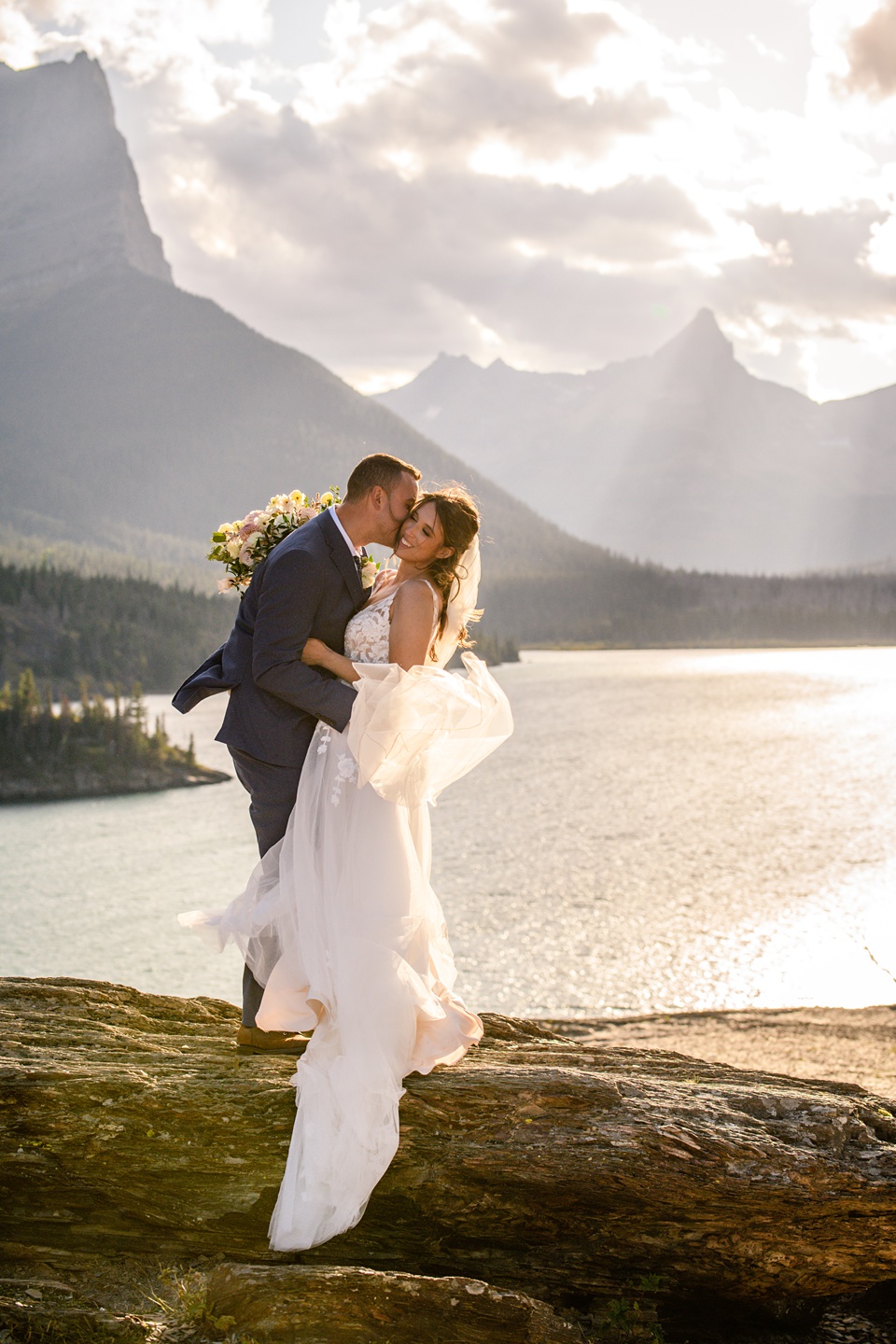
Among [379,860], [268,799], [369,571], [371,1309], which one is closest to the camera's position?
[371,1309]

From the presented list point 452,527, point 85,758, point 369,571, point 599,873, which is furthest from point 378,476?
point 85,758

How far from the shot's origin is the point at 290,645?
508 centimetres

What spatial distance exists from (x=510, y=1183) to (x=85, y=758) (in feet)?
231

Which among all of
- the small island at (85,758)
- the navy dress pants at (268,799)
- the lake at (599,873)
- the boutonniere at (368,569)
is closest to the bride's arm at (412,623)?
the boutonniere at (368,569)

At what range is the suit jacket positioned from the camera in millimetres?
5078

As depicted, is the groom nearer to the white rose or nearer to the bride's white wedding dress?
the bride's white wedding dress

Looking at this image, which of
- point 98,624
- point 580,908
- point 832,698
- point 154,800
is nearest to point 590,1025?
point 580,908

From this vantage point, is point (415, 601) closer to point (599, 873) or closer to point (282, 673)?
point (282, 673)

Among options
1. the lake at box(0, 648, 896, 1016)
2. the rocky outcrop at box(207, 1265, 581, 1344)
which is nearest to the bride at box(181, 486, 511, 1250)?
the rocky outcrop at box(207, 1265, 581, 1344)

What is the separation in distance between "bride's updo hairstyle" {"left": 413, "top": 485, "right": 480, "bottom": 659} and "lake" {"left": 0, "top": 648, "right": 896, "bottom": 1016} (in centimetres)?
1914

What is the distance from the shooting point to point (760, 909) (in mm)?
30500

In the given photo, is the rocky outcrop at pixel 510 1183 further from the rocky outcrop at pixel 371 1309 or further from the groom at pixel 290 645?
the groom at pixel 290 645

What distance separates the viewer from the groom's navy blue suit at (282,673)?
5.09m

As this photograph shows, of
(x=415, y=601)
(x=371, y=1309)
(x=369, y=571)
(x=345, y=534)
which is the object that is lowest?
(x=371, y=1309)
